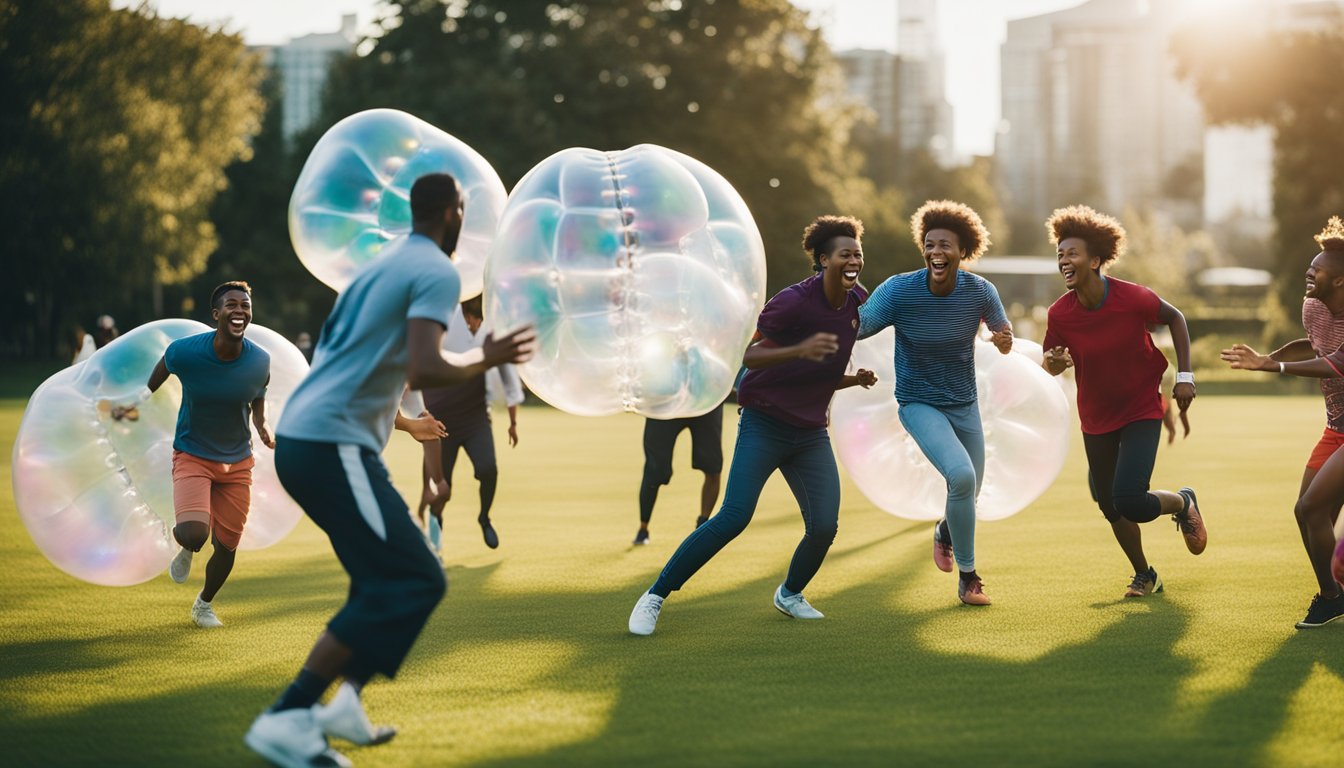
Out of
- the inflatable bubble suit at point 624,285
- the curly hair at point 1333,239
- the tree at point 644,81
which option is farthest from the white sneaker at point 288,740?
the tree at point 644,81

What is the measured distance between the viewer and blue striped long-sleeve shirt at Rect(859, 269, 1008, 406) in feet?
27.8

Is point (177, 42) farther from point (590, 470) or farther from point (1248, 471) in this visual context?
point (1248, 471)

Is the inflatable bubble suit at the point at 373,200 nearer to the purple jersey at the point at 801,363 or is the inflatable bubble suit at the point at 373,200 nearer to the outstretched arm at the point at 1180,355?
the purple jersey at the point at 801,363

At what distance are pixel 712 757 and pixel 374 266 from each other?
7.14 feet

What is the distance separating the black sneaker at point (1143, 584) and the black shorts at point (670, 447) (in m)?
3.97

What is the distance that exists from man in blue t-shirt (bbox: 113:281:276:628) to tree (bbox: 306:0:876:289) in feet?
102

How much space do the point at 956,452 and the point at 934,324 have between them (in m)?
0.74

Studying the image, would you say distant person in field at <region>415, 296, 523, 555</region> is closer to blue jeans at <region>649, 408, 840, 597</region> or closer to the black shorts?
the black shorts

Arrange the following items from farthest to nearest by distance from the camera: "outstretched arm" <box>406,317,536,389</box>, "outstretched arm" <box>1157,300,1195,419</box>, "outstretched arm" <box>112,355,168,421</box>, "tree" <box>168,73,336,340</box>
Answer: "tree" <box>168,73,336,340</box>, "outstretched arm" <box>112,355,168,421</box>, "outstretched arm" <box>1157,300,1195,419</box>, "outstretched arm" <box>406,317,536,389</box>

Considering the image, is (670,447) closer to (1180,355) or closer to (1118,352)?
(1118,352)

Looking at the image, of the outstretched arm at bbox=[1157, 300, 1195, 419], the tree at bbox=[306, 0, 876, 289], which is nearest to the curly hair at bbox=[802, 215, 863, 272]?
the outstretched arm at bbox=[1157, 300, 1195, 419]

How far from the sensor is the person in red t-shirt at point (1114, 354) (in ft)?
27.4

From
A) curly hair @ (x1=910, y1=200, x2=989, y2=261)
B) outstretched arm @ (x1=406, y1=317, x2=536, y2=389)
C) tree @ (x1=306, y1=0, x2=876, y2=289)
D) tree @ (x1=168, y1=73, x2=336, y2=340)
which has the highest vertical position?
tree @ (x1=306, y1=0, x2=876, y2=289)

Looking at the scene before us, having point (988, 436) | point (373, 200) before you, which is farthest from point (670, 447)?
point (373, 200)
